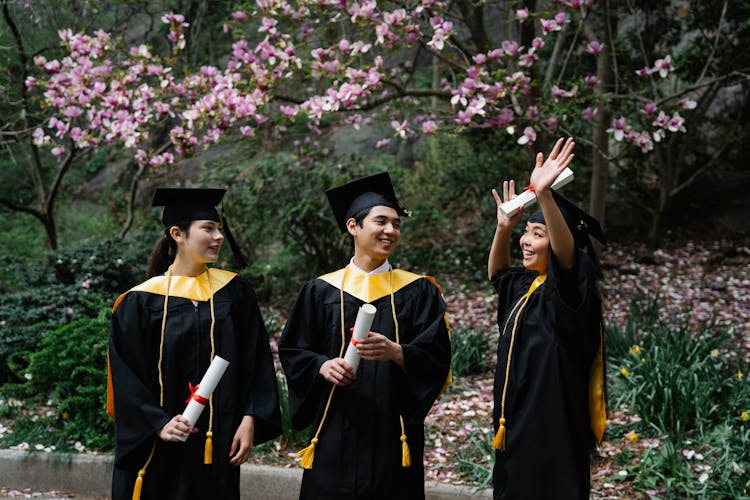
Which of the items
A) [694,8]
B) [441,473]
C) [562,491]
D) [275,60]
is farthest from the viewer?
[694,8]

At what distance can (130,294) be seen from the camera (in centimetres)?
318

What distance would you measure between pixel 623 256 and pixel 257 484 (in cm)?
611

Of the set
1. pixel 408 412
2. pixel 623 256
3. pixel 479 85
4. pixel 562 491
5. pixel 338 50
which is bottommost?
pixel 562 491

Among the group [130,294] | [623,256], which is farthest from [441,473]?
[623,256]

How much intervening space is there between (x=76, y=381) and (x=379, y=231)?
3.00 m

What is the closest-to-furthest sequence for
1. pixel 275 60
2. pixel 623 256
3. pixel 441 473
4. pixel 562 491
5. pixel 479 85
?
pixel 562 491 < pixel 441 473 < pixel 479 85 < pixel 275 60 < pixel 623 256

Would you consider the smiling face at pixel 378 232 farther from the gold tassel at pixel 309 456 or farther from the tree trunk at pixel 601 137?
the tree trunk at pixel 601 137

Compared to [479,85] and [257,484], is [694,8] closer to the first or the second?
[479,85]

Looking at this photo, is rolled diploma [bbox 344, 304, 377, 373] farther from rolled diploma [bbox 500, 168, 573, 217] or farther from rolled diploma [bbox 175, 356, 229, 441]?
rolled diploma [bbox 500, 168, 573, 217]

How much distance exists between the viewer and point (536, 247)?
10.3 ft

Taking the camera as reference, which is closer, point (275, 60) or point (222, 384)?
point (222, 384)

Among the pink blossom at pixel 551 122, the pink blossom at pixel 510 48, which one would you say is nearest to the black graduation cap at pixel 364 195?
the pink blossom at pixel 510 48

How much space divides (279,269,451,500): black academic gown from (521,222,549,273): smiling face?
1.44 feet

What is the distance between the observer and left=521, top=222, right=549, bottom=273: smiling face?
123 inches
